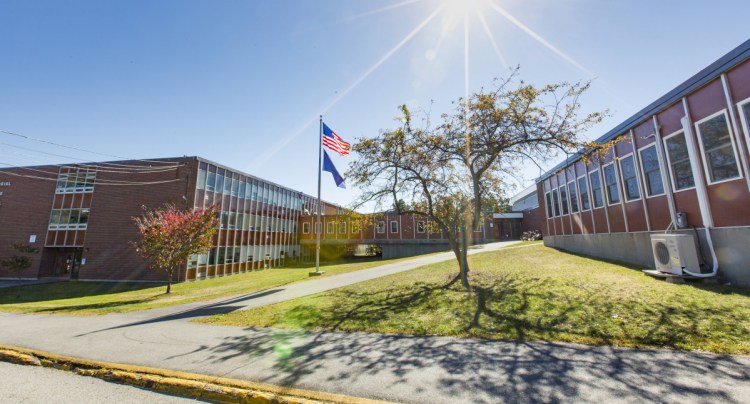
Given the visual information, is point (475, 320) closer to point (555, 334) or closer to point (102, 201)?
point (555, 334)

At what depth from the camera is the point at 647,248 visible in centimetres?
1332

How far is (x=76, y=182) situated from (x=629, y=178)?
146 ft

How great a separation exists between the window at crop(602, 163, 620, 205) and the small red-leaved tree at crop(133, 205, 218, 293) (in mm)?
24067

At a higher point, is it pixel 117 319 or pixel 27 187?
pixel 27 187

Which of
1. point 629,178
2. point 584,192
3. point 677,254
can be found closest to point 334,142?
point 629,178

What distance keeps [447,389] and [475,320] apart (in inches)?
138

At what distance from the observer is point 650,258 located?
43.0 ft

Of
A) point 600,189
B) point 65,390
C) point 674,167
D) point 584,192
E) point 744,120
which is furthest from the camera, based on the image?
point 584,192

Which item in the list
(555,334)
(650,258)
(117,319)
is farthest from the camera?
(650,258)

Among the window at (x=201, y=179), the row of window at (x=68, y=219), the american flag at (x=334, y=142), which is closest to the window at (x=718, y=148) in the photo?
the american flag at (x=334, y=142)

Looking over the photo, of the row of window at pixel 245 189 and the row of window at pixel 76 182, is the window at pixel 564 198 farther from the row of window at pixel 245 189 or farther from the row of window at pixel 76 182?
the row of window at pixel 76 182

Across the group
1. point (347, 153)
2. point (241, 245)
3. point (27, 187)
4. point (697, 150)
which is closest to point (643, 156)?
point (697, 150)

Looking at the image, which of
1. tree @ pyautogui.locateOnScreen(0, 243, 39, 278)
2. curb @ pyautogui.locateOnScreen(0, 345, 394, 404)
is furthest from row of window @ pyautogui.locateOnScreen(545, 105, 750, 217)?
tree @ pyautogui.locateOnScreen(0, 243, 39, 278)

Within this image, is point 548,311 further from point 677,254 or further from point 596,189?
point 596,189
